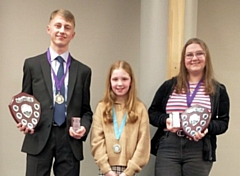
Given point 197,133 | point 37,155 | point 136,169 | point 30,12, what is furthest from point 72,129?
point 30,12

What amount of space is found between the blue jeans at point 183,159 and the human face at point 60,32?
0.99 m

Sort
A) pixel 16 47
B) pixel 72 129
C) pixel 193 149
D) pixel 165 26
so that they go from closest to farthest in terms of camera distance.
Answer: pixel 72 129 < pixel 193 149 < pixel 165 26 < pixel 16 47

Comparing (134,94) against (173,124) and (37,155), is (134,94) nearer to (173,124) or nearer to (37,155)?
(173,124)

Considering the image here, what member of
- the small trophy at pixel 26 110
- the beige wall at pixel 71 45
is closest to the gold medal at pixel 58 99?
the small trophy at pixel 26 110

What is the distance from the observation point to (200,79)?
260 cm

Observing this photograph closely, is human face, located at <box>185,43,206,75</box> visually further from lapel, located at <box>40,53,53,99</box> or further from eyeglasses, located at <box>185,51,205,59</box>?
lapel, located at <box>40,53,53,99</box>

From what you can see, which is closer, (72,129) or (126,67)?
→ (72,129)

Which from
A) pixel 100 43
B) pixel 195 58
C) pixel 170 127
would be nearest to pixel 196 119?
pixel 170 127

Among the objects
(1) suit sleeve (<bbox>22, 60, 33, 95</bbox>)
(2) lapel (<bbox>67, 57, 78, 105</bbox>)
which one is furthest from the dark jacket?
(1) suit sleeve (<bbox>22, 60, 33, 95</bbox>)

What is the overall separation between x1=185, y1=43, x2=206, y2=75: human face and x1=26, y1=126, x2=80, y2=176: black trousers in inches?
39.0

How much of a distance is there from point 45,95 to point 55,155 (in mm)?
401

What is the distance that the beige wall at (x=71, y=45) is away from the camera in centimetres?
323

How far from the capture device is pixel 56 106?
2.34 meters

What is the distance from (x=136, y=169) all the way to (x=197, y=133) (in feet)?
1.56
